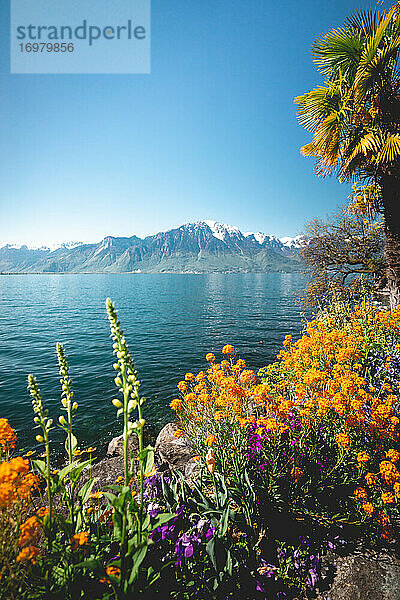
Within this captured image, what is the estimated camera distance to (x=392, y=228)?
951 cm

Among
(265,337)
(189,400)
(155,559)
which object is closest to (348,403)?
(189,400)

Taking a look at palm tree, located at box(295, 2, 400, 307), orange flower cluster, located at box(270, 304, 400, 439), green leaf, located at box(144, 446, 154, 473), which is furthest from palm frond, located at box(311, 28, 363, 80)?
green leaf, located at box(144, 446, 154, 473)

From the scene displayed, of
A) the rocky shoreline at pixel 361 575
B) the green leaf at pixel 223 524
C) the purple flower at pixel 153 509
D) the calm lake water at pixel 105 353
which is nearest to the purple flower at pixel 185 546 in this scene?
the green leaf at pixel 223 524

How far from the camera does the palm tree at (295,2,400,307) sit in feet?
24.8

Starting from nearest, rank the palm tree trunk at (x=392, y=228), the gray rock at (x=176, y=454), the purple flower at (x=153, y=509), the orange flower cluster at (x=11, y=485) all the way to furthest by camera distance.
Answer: the orange flower cluster at (x=11, y=485) < the purple flower at (x=153, y=509) < the gray rock at (x=176, y=454) < the palm tree trunk at (x=392, y=228)

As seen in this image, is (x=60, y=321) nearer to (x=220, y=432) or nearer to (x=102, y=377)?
(x=102, y=377)

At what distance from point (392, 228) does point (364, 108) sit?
4.07 m

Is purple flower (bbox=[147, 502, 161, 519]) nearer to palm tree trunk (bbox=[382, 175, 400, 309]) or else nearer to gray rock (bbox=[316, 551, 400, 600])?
gray rock (bbox=[316, 551, 400, 600])

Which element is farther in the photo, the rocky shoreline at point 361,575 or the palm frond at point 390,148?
the palm frond at point 390,148

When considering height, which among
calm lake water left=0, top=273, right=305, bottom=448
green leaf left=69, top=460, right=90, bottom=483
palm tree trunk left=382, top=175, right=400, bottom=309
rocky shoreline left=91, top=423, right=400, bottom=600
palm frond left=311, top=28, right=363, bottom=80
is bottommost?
calm lake water left=0, top=273, right=305, bottom=448

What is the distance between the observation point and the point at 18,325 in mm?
33281

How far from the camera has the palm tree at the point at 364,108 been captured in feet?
24.8

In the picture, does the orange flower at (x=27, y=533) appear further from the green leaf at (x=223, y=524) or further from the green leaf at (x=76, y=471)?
the green leaf at (x=223, y=524)

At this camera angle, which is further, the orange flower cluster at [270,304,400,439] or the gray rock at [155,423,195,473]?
the gray rock at [155,423,195,473]
